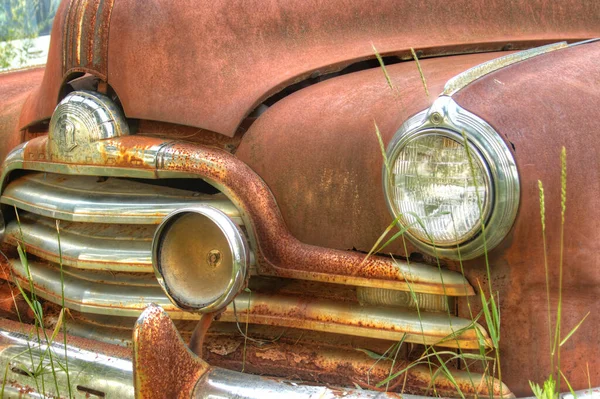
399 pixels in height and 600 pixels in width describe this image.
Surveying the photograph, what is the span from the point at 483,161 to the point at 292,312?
549mm

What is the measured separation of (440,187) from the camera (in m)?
1.42

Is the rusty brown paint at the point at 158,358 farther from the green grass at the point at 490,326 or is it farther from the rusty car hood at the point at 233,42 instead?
the rusty car hood at the point at 233,42

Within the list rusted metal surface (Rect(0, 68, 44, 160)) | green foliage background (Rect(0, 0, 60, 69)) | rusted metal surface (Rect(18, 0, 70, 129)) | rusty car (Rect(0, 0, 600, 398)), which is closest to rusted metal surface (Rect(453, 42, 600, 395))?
rusty car (Rect(0, 0, 600, 398))

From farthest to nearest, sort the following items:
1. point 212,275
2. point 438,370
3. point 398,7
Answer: point 398,7 < point 212,275 < point 438,370

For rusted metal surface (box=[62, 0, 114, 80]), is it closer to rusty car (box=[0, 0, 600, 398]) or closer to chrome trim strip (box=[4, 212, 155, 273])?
rusty car (box=[0, 0, 600, 398])

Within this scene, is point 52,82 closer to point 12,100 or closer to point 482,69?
point 12,100

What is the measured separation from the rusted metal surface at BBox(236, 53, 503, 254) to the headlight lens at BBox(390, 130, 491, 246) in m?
0.09

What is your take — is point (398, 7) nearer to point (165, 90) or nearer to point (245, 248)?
point (165, 90)

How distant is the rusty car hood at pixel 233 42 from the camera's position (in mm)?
1942

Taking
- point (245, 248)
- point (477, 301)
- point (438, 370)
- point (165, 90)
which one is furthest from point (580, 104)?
point (165, 90)

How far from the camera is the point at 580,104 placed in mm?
1499

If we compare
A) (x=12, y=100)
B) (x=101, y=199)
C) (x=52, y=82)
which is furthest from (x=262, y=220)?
(x=12, y=100)

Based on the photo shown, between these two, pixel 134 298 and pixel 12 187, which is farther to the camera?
pixel 12 187

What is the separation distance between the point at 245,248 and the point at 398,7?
0.94 metres
